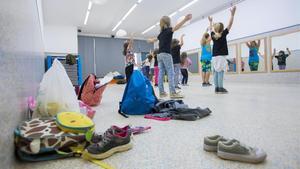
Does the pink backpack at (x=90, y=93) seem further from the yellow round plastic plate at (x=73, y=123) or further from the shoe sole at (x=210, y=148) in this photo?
the shoe sole at (x=210, y=148)

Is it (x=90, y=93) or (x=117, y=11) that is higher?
(x=117, y=11)

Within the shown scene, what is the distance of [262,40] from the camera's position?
18.2 ft

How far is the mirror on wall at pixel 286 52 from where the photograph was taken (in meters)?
4.82

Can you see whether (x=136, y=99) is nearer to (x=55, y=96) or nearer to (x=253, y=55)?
(x=55, y=96)

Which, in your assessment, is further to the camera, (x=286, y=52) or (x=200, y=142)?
(x=286, y=52)

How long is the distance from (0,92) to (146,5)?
642cm

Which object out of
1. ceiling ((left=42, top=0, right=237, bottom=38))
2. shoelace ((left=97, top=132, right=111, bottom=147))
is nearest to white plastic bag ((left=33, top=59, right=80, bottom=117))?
shoelace ((left=97, top=132, right=111, bottom=147))

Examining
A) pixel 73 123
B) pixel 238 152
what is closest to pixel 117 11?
pixel 73 123

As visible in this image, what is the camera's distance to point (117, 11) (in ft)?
22.3

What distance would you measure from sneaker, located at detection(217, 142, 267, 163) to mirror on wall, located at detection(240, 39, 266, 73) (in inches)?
215

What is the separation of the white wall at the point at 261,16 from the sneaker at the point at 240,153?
5.50 meters

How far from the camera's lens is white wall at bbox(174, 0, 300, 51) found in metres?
4.95

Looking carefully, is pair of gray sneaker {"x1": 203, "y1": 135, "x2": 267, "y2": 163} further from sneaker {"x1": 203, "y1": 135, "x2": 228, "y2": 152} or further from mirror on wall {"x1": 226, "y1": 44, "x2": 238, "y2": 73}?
mirror on wall {"x1": 226, "y1": 44, "x2": 238, "y2": 73}

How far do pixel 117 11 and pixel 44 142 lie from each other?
22.0 feet
